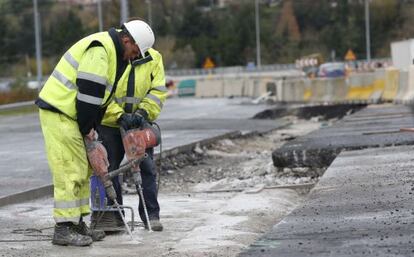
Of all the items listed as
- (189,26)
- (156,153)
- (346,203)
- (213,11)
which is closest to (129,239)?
(346,203)

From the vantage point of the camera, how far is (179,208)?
36.2 feet

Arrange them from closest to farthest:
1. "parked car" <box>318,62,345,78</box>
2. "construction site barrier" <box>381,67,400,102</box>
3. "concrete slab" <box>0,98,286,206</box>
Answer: "concrete slab" <box>0,98,286,206</box>, "construction site barrier" <box>381,67,400,102</box>, "parked car" <box>318,62,345,78</box>

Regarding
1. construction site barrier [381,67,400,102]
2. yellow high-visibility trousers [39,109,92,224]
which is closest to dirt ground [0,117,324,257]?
yellow high-visibility trousers [39,109,92,224]

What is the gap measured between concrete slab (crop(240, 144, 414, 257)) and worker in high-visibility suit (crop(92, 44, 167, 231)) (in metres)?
1.49

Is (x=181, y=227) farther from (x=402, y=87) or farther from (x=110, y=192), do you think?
(x=402, y=87)

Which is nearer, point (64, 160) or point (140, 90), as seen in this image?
point (64, 160)

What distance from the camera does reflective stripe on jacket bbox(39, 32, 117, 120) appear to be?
8.18m

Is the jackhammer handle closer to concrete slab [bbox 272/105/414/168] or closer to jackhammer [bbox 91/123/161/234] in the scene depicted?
jackhammer [bbox 91/123/161/234]

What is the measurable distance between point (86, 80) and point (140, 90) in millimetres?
1028

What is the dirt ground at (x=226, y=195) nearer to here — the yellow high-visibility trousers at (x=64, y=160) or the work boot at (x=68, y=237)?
the work boot at (x=68, y=237)

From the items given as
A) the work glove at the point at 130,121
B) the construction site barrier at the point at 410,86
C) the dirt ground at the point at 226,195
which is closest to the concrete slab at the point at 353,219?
the dirt ground at the point at 226,195

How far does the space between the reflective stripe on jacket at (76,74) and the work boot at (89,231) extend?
918 millimetres

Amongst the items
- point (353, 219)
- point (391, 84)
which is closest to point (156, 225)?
point (353, 219)

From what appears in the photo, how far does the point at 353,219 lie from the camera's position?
7719 millimetres
